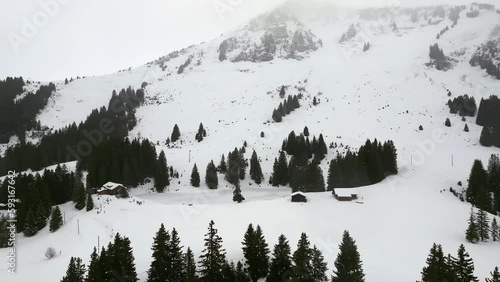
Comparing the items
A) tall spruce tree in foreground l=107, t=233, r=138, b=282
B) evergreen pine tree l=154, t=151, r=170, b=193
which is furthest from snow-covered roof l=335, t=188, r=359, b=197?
evergreen pine tree l=154, t=151, r=170, b=193

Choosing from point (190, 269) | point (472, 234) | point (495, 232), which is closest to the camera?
point (190, 269)

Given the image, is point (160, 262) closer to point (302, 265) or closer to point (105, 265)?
point (105, 265)

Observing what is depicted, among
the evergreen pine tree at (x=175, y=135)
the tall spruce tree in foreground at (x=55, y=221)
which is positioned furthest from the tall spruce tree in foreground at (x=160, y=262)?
the evergreen pine tree at (x=175, y=135)

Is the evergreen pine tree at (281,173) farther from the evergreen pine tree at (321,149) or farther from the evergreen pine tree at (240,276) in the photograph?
the evergreen pine tree at (240,276)

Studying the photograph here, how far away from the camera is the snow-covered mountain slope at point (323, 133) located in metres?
49.8

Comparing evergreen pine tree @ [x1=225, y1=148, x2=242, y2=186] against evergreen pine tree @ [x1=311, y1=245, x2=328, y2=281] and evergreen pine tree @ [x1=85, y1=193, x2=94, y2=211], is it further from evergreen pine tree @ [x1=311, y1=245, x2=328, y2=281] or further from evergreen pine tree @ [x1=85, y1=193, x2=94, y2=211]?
evergreen pine tree @ [x1=311, y1=245, x2=328, y2=281]

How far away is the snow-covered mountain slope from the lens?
1960 inches

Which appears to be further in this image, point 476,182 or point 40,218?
point 476,182

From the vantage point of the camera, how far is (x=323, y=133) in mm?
114938

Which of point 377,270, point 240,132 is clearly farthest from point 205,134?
point 377,270

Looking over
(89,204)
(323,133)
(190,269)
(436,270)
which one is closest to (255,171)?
(323,133)

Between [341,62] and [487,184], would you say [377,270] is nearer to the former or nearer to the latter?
[487,184]

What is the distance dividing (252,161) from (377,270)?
5556 cm

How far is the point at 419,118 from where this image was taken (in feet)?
390
